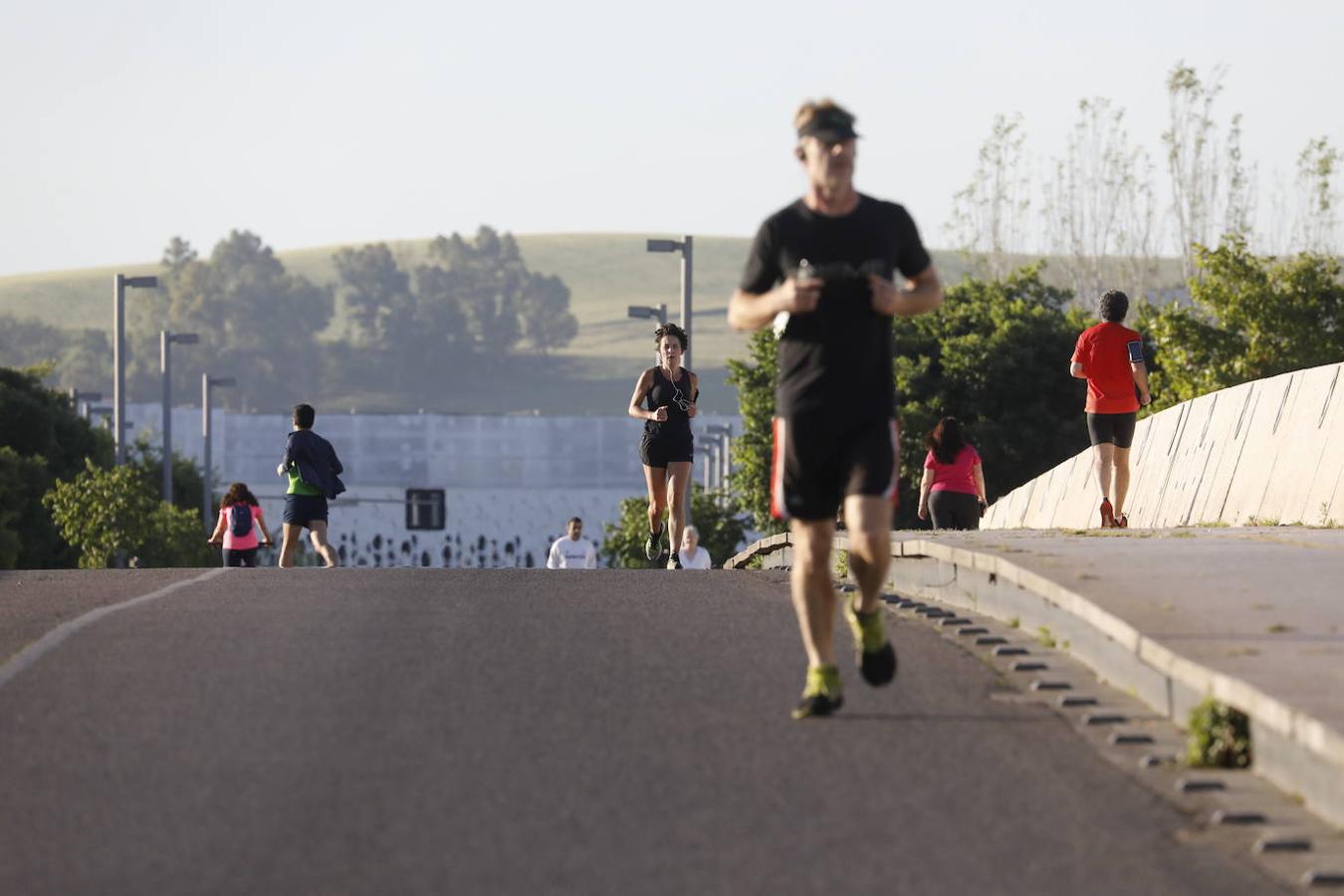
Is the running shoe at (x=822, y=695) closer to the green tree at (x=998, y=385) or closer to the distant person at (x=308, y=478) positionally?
the distant person at (x=308, y=478)

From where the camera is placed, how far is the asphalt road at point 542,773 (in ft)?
21.1

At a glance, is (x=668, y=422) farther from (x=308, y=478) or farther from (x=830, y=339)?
(x=830, y=339)

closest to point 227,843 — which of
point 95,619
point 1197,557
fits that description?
point 95,619

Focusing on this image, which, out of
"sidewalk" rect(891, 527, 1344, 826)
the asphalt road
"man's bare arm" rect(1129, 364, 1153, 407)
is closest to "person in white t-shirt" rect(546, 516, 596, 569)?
"man's bare arm" rect(1129, 364, 1153, 407)

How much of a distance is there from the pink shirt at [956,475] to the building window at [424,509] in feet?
223

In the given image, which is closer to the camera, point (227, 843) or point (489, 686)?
point (227, 843)

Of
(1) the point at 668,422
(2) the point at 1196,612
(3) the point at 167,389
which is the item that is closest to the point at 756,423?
(3) the point at 167,389

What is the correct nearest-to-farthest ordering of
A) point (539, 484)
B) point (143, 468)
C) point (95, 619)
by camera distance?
point (95, 619), point (143, 468), point (539, 484)

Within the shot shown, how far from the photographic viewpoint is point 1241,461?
2125cm

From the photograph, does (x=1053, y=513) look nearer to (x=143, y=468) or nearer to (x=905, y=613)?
(x=905, y=613)

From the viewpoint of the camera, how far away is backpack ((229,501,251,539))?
22348 millimetres

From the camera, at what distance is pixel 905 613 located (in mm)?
11836

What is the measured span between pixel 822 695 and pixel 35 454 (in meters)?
67.3

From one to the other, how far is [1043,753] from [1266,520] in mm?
12223
